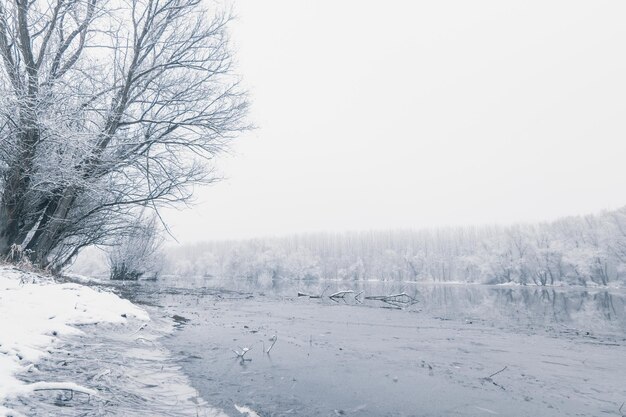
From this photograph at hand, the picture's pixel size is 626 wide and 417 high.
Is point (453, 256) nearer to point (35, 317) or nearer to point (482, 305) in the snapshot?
point (482, 305)

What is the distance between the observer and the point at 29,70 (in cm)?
916

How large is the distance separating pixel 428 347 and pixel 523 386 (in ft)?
10.2

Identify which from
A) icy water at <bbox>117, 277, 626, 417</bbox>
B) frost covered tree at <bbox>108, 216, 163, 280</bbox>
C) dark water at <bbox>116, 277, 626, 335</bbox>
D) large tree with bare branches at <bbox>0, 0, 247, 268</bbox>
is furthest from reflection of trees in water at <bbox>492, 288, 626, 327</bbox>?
frost covered tree at <bbox>108, 216, 163, 280</bbox>

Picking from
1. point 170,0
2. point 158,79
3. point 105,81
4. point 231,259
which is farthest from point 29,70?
point 231,259

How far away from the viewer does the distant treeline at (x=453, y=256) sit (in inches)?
2741

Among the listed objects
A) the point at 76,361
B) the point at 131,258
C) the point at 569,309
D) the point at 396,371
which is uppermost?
the point at 131,258

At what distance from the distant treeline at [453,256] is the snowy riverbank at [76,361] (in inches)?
2468

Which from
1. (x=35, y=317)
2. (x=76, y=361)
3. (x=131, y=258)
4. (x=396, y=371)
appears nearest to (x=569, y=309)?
(x=396, y=371)

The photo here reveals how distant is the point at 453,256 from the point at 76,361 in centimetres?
10935

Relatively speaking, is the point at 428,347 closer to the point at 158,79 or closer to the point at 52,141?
the point at 52,141

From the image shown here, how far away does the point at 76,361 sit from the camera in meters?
4.45

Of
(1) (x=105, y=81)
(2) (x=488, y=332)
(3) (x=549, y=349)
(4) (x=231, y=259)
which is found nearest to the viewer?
(3) (x=549, y=349)

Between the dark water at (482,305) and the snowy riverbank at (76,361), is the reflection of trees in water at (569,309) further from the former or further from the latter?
the snowy riverbank at (76,361)

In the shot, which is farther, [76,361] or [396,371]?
[396,371]
